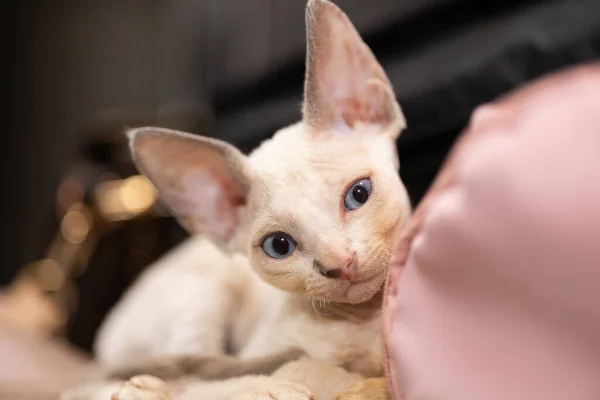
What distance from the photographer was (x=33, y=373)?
112cm

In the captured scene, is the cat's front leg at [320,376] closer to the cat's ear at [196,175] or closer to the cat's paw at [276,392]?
the cat's paw at [276,392]

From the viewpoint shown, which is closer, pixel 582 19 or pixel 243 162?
pixel 243 162

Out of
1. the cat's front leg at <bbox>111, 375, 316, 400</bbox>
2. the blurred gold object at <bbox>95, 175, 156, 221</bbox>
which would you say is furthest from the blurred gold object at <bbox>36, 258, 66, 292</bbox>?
the cat's front leg at <bbox>111, 375, 316, 400</bbox>

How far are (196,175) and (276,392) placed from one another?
271mm

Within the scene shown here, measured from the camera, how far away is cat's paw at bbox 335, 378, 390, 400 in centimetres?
56

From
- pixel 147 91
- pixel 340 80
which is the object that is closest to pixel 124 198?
pixel 340 80

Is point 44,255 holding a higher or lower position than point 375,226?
lower

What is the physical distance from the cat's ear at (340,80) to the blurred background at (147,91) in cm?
13

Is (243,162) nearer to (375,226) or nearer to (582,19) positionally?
(375,226)

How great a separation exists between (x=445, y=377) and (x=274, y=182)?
0.27m

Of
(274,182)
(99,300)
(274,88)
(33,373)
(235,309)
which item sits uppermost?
(274,182)

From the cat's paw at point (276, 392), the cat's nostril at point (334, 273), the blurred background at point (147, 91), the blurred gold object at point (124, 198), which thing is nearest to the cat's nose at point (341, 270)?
the cat's nostril at point (334, 273)

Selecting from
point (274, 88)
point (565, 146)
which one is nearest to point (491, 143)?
point (565, 146)

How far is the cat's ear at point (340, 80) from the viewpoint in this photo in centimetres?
65
